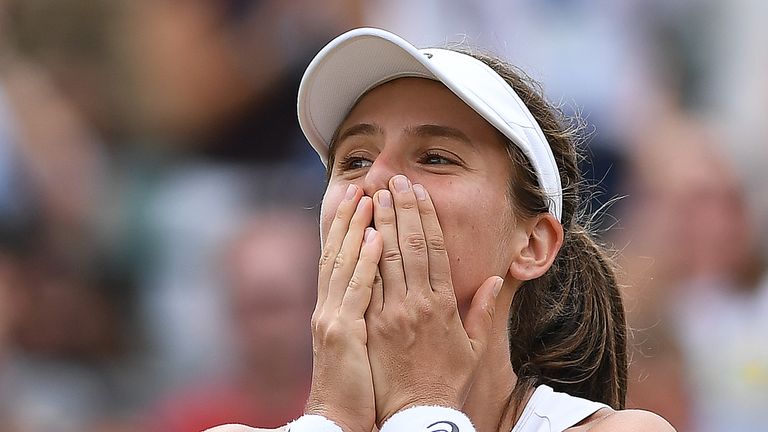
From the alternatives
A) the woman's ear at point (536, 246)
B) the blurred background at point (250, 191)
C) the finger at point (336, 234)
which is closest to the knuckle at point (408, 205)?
the finger at point (336, 234)

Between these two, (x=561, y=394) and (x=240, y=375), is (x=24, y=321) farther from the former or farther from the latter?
(x=561, y=394)

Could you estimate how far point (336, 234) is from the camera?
7.83ft

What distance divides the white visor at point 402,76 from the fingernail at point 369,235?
0.34 meters

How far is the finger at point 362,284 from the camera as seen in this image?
91.3 inches

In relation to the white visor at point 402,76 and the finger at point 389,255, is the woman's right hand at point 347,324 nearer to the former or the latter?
the finger at point 389,255

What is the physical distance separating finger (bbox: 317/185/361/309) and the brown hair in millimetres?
514

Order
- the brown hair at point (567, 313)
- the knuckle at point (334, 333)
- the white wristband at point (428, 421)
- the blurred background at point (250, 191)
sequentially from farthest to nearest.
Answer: the blurred background at point (250, 191), the brown hair at point (567, 313), the knuckle at point (334, 333), the white wristband at point (428, 421)

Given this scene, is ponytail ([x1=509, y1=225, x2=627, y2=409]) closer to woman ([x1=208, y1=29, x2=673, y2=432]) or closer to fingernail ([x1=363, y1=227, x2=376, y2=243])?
woman ([x1=208, y1=29, x2=673, y2=432])

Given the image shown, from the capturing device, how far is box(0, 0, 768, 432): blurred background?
4211mm

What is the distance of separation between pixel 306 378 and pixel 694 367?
1475mm

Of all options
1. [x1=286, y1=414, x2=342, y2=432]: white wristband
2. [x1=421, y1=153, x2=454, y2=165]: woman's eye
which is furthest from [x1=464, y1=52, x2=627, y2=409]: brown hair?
[x1=286, y1=414, x2=342, y2=432]: white wristband

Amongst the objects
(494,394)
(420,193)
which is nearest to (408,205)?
(420,193)

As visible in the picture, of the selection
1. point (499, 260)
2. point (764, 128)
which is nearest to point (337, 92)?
point (499, 260)

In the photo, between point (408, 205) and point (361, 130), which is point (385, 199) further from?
point (361, 130)
